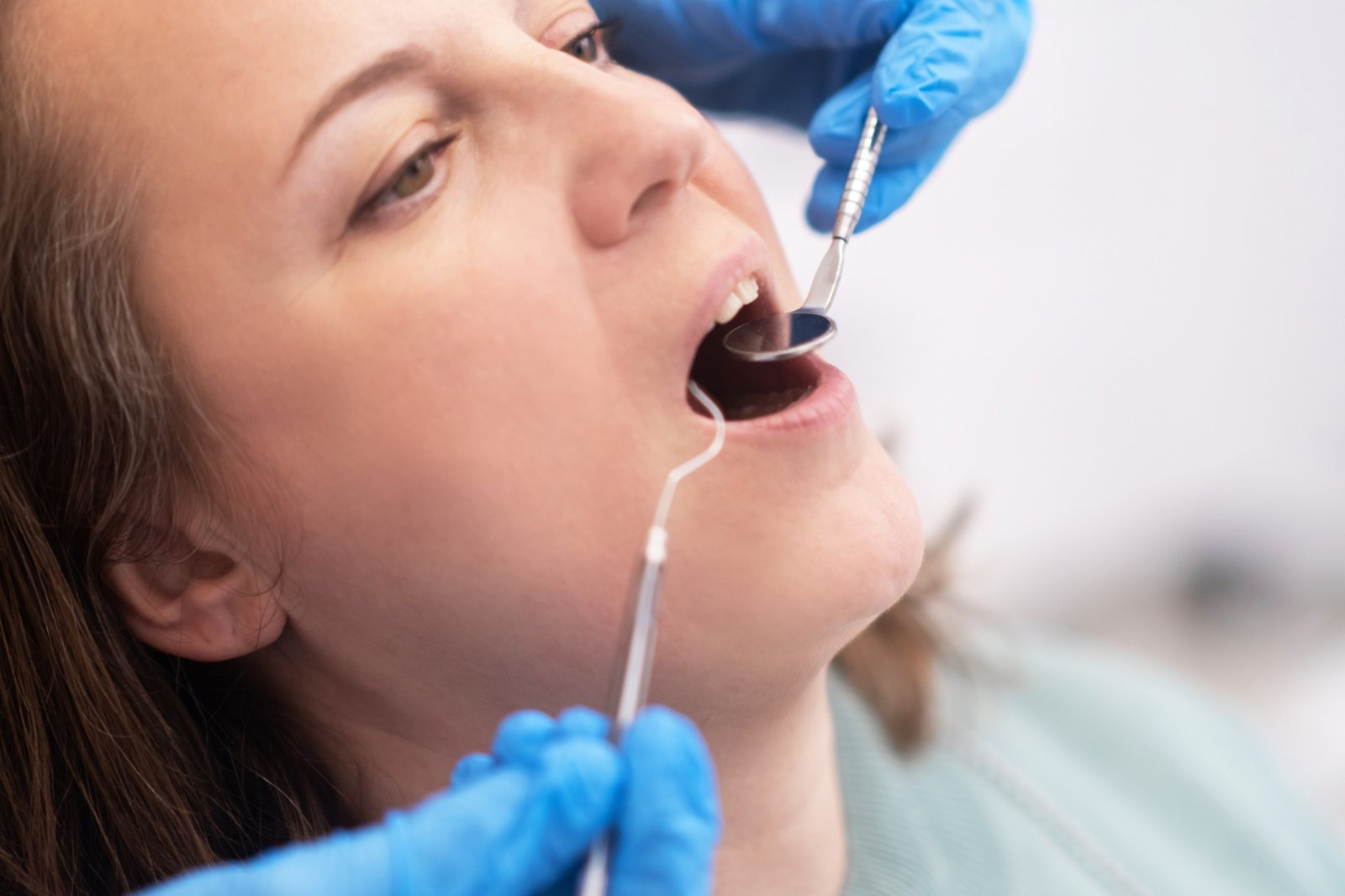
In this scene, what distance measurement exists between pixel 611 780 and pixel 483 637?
24 cm

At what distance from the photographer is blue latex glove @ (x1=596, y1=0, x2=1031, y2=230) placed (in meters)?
1.14

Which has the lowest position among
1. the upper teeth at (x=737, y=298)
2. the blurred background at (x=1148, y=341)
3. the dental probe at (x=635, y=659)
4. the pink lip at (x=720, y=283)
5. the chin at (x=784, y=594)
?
the blurred background at (x=1148, y=341)

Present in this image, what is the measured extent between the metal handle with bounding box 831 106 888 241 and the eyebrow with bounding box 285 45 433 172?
1.40 feet

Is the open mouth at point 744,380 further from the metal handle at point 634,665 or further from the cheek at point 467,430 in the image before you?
the metal handle at point 634,665

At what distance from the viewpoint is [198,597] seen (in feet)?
2.97

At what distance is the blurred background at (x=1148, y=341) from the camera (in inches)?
83.9

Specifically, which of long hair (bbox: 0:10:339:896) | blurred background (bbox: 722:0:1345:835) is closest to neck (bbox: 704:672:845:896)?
long hair (bbox: 0:10:339:896)

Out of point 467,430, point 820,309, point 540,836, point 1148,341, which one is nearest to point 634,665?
point 540,836

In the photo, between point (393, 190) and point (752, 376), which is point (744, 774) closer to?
point (752, 376)

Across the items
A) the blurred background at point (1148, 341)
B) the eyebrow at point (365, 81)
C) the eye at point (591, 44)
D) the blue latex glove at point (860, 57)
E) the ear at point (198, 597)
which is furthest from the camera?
the blurred background at point (1148, 341)

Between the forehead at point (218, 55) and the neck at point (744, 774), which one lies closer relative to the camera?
the forehead at point (218, 55)

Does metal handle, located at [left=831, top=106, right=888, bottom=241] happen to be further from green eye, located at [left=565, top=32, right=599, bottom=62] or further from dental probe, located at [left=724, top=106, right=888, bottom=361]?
green eye, located at [left=565, top=32, right=599, bottom=62]

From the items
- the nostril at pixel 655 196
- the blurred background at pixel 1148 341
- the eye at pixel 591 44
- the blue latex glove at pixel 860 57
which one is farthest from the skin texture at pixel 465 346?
the blurred background at pixel 1148 341

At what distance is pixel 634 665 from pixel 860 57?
0.95m
